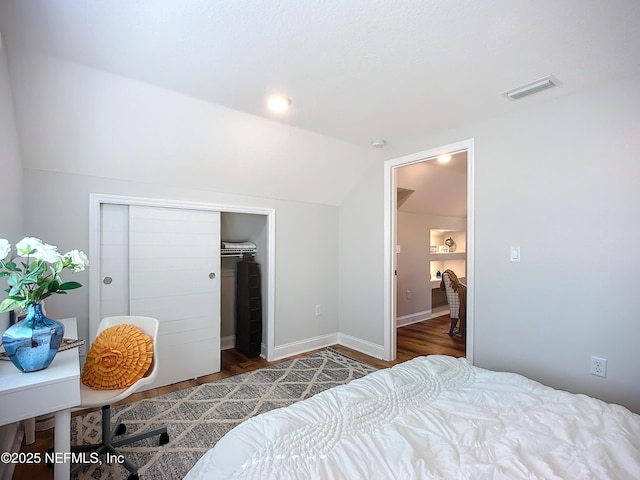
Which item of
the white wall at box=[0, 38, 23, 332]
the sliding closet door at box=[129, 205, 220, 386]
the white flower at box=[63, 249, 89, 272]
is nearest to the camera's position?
the white flower at box=[63, 249, 89, 272]

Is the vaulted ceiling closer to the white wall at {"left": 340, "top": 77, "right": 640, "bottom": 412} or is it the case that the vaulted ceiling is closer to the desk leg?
the white wall at {"left": 340, "top": 77, "right": 640, "bottom": 412}

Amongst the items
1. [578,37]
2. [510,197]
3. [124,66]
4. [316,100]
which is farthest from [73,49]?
[510,197]

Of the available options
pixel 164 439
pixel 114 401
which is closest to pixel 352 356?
pixel 164 439

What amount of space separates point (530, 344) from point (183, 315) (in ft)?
9.69

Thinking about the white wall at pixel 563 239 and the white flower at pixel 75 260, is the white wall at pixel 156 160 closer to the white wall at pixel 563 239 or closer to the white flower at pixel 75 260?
the white flower at pixel 75 260

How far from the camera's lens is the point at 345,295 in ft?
13.2

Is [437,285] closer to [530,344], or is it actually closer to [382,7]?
[530,344]

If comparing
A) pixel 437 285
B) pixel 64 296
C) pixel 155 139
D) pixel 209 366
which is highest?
pixel 155 139

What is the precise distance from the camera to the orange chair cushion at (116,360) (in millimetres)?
1820

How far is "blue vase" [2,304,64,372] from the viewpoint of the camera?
1.32m

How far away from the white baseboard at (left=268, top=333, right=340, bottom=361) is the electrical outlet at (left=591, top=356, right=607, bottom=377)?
260 centimetres

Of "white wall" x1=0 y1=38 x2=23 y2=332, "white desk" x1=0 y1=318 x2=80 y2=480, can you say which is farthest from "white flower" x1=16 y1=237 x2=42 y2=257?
"white desk" x1=0 y1=318 x2=80 y2=480

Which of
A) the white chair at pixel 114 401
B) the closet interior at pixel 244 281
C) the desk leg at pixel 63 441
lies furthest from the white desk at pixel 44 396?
the closet interior at pixel 244 281

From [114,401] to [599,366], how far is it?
2955mm
